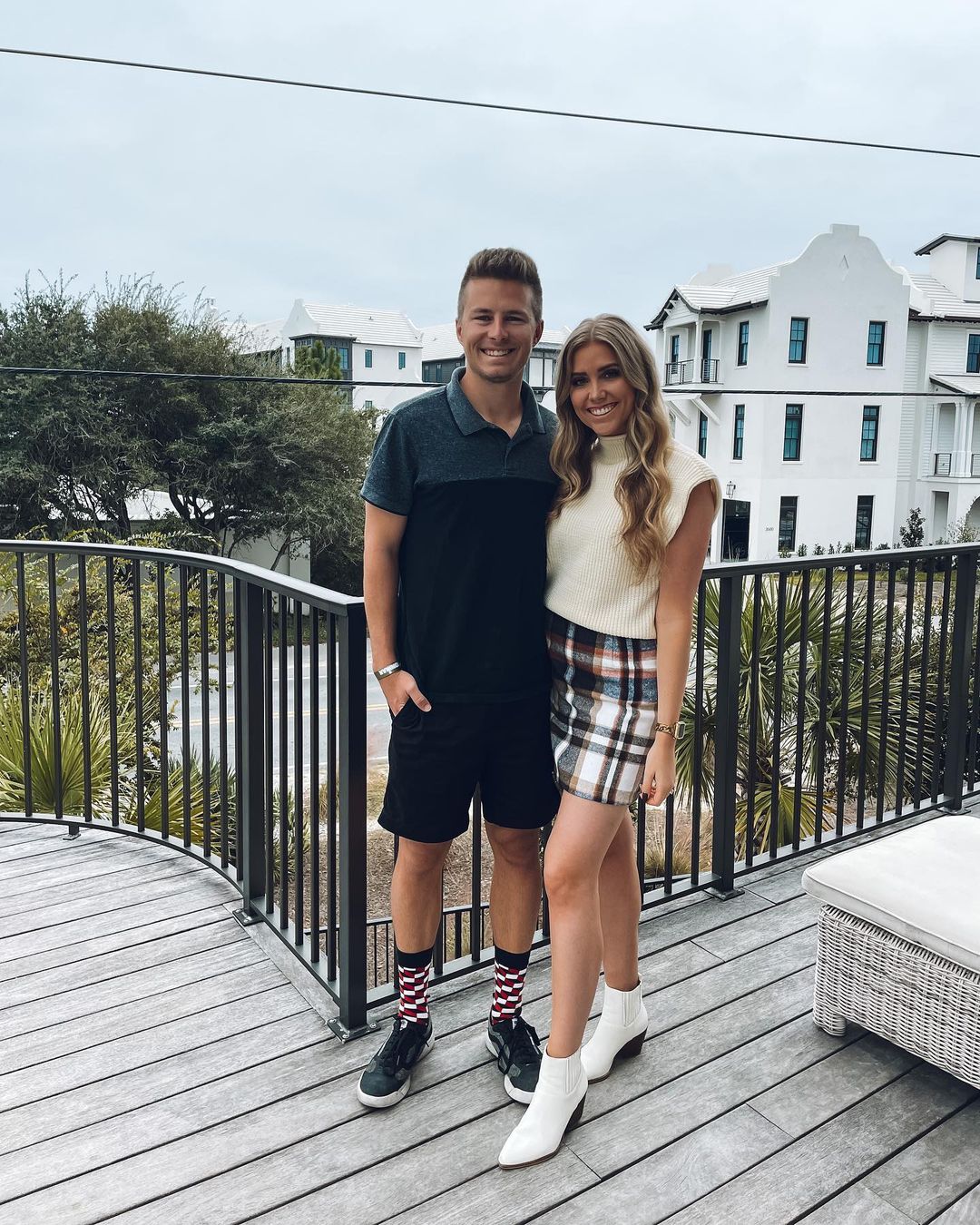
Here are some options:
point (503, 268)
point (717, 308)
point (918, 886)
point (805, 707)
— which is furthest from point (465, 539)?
point (717, 308)

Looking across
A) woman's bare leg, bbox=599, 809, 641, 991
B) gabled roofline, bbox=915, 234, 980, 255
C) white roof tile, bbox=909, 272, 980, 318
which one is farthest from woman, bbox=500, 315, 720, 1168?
gabled roofline, bbox=915, 234, 980, 255

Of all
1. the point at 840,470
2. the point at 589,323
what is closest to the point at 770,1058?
the point at 589,323

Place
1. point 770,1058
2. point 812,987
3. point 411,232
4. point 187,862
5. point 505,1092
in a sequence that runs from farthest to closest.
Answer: point 411,232 → point 187,862 → point 812,987 → point 770,1058 → point 505,1092

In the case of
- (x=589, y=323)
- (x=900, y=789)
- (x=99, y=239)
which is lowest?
(x=900, y=789)

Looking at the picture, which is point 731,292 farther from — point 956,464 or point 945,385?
point 956,464

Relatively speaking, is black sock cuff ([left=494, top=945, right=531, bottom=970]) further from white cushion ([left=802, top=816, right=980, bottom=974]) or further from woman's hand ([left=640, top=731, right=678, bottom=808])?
white cushion ([left=802, top=816, right=980, bottom=974])

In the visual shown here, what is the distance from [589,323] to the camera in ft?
5.68

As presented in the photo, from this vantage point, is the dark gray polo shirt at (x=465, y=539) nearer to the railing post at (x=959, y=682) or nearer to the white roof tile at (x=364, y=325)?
the railing post at (x=959, y=682)

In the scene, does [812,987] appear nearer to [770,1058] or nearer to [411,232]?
[770,1058]

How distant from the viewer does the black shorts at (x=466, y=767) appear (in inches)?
71.6

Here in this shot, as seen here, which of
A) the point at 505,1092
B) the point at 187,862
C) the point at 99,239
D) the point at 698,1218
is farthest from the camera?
the point at 99,239

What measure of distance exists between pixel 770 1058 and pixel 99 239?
53.2 m

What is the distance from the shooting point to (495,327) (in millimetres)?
1768

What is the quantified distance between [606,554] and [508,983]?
0.90 m
